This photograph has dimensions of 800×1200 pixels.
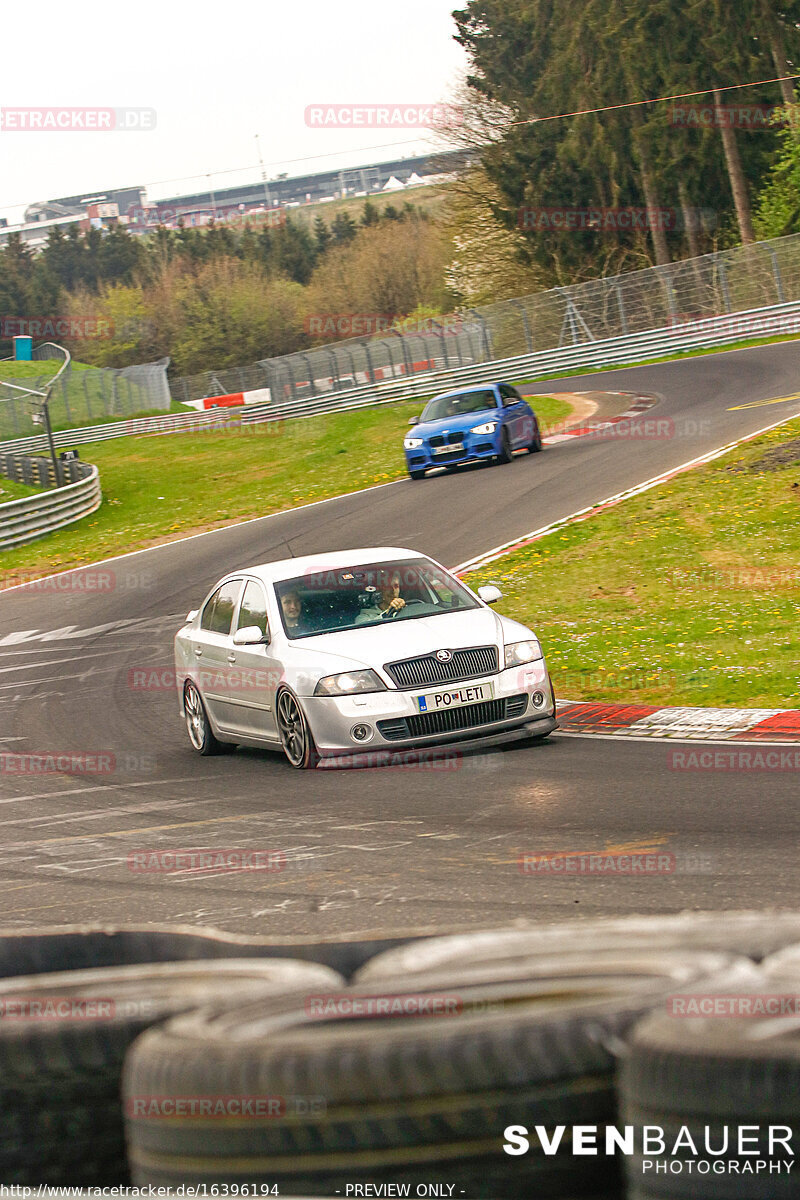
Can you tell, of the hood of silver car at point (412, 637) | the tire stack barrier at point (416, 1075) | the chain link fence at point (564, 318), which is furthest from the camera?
the chain link fence at point (564, 318)

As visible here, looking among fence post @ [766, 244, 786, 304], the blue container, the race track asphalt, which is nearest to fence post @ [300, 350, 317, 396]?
fence post @ [766, 244, 786, 304]

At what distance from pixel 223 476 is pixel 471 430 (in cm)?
1238

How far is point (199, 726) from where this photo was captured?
1177 cm

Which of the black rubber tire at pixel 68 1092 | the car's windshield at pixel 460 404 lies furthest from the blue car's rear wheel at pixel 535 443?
the black rubber tire at pixel 68 1092

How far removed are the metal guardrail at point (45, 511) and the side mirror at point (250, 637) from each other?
2187cm

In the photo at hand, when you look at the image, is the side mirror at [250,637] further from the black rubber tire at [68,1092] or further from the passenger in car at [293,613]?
the black rubber tire at [68,1092]

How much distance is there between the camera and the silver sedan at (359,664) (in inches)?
386

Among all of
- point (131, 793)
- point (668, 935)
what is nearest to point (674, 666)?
point (131, 793)

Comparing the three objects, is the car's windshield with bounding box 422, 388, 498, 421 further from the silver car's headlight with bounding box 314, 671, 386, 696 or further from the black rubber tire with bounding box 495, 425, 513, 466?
the silver car's headlight with bounding box 314, 671, 386, 696

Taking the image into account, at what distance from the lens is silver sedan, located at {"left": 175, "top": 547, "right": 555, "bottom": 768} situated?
32.1 ft

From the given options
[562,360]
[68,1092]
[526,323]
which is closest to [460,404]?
[562,360]

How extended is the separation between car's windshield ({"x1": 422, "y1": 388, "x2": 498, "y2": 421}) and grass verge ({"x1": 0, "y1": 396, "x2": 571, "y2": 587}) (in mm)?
2920

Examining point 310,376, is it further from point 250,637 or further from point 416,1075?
point 416,1075

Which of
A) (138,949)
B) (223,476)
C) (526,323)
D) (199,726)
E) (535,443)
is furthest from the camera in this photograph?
(526,323)
